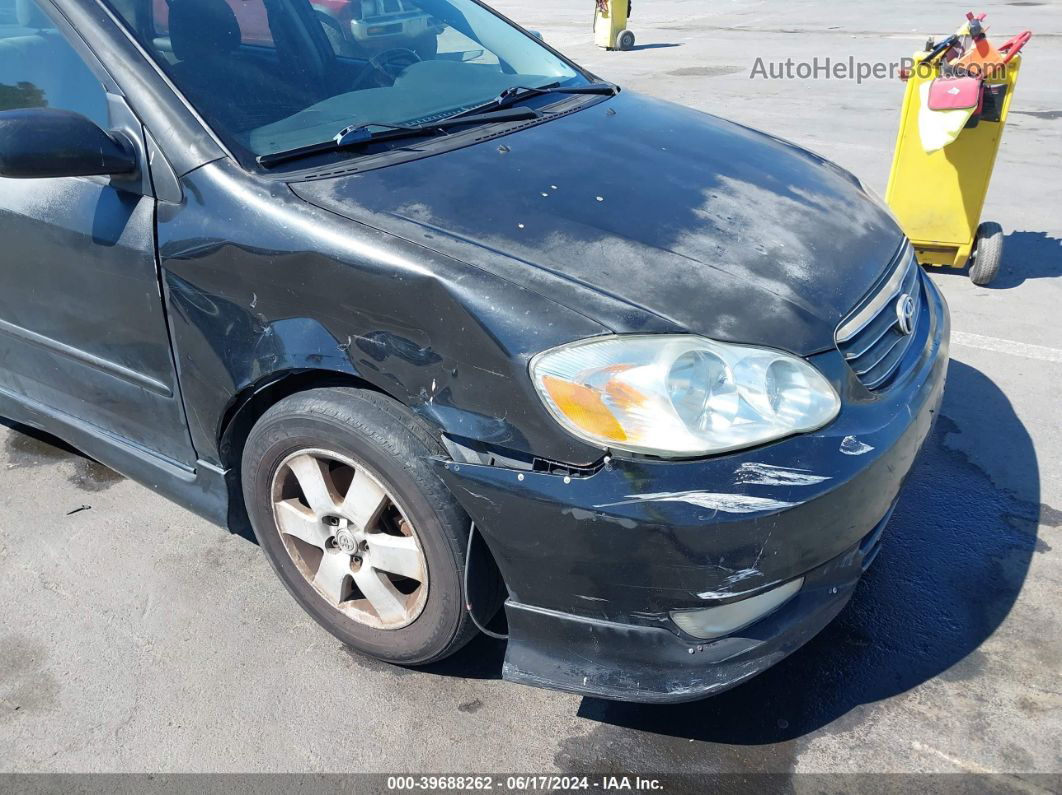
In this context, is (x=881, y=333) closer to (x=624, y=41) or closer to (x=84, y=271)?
(x=84, y=271)

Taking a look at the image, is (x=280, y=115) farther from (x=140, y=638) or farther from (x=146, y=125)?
(x=140, y=638)

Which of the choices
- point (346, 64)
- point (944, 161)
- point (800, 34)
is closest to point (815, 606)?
point (346, 64)

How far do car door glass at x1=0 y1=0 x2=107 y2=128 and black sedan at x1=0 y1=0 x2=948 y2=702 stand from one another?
0.01m

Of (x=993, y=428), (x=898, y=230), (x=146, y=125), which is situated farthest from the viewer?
(x=993, y=428)

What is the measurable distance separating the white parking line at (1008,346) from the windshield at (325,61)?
225 centimetres

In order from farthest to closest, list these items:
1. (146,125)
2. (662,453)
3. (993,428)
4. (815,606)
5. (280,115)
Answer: (993,428) → (280,115) → (146,125) → (815,606) → (662,453)

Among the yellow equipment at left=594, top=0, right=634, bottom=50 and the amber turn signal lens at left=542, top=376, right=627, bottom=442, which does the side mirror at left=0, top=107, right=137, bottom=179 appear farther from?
the yellow equipment at left=594, top=0, right=634, bottom=50

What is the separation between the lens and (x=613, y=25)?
14.8 meters

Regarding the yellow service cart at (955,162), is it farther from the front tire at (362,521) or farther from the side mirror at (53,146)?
the side mirror at (53,146)

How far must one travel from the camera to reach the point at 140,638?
2645mm

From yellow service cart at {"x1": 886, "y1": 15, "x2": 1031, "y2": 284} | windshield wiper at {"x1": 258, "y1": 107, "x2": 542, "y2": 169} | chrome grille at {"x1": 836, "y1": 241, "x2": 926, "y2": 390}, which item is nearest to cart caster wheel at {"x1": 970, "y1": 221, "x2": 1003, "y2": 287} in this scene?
yellow service cart at {"x1": 886, "y1": 15, "x2": 1031, "y2": 284}

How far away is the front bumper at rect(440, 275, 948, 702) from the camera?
1883 millimetres

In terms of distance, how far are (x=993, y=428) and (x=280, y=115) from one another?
2853mm

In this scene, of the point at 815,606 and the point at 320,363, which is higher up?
the point at 320,363
